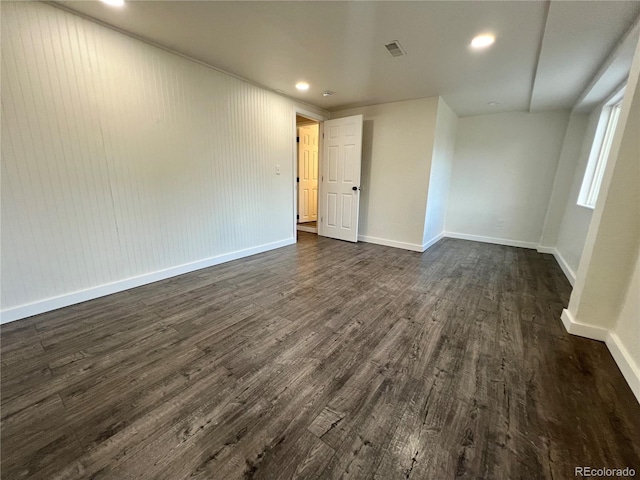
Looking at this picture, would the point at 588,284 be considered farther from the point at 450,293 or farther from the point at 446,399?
the point at 446,399

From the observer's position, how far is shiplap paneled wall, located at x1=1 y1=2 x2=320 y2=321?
1.97 meters

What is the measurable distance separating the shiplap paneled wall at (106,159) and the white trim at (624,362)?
3.88m

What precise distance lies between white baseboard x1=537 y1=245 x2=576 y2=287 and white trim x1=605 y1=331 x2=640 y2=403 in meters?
0.70

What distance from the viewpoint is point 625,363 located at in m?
1.67

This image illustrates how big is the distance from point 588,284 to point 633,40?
1.91 meters

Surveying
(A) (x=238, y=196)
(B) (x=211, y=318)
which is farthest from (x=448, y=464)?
(A) (x=238, y=196)

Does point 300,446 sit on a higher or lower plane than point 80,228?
lower

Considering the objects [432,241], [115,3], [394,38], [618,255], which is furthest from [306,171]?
[618,255]

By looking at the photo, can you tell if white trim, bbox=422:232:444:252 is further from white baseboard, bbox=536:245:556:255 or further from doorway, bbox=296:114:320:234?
doorway, bbox=296:114:320:234

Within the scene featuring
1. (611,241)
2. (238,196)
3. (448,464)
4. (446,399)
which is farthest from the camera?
(238,196)

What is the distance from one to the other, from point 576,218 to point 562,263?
2.18ft

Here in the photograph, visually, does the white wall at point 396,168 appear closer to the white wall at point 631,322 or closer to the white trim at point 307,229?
the white trim at point 307,229

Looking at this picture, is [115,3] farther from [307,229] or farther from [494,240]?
[494,240]

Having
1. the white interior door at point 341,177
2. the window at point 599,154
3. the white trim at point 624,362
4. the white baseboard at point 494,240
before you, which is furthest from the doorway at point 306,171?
the white trim at point 624,362
